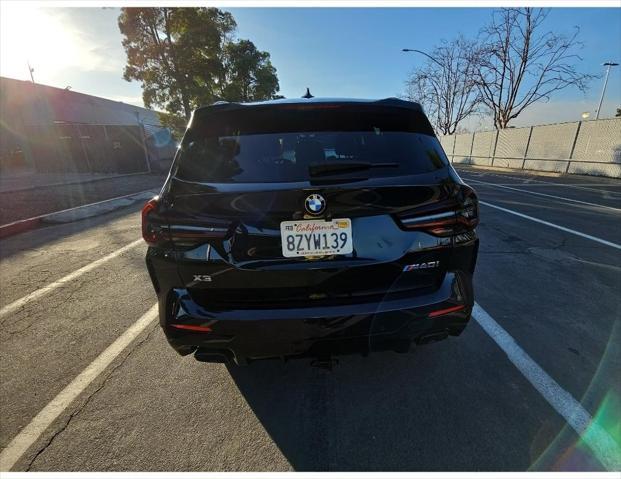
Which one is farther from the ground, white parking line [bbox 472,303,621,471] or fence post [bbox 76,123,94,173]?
fence post [bbox 76,123,94,173]

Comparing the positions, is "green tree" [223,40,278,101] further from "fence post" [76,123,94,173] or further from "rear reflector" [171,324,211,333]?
"rear reflector" [171,324,211,333]

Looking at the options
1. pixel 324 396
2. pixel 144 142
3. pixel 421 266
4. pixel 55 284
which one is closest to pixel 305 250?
pixel 421 266

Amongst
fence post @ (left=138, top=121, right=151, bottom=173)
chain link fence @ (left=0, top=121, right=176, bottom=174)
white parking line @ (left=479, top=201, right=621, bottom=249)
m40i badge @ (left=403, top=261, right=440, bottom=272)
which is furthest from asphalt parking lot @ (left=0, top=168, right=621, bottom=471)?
chain link fence @ (left=0, top=121, right=176, bottom=174)

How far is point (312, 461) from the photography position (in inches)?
67.7

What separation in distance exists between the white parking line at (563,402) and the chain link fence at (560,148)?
1803 centimetres

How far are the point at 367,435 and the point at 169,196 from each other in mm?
1834

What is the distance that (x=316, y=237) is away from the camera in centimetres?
166

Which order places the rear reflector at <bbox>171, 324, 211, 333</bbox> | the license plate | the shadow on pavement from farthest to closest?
the shadow on pavement < the rear reflector at <bbox>171, 324, 211, 333</bbox> < the license plate

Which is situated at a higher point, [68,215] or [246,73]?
[246,73]

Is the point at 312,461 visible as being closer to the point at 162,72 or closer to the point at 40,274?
the point at 40,274

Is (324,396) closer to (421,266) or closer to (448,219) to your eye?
(421,266)

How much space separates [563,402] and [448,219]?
1.50 metres

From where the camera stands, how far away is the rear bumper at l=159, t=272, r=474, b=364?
171 centimetres

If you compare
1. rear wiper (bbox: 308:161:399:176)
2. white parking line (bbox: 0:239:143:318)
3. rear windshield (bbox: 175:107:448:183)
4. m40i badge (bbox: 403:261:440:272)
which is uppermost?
rear windshield (bbox: 175:107:448:183)
